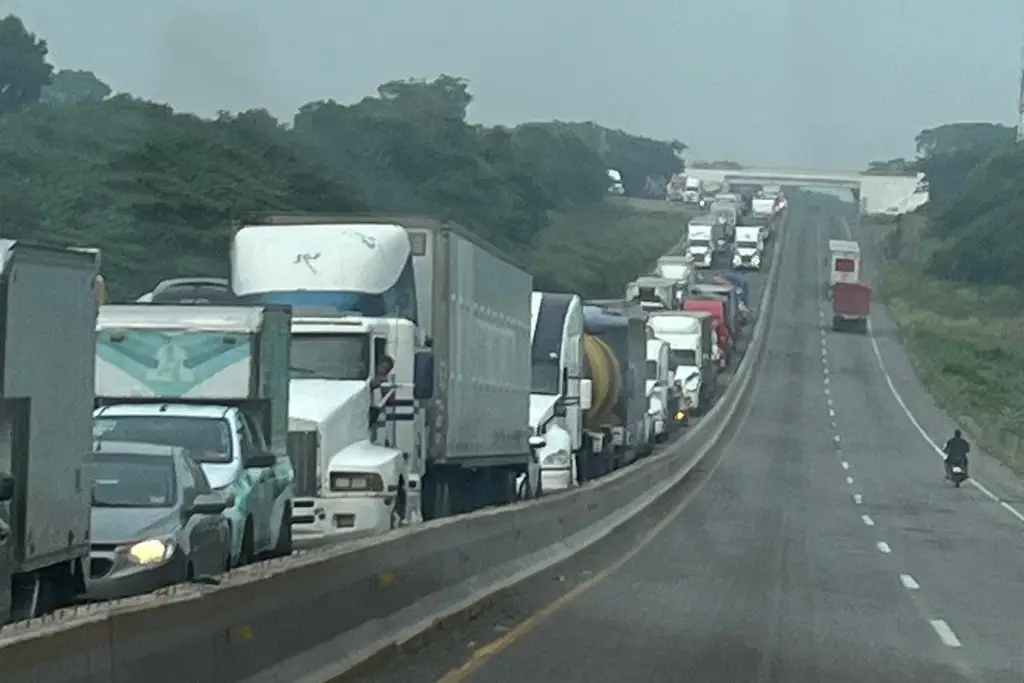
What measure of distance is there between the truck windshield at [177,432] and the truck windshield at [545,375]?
1865 centimetres

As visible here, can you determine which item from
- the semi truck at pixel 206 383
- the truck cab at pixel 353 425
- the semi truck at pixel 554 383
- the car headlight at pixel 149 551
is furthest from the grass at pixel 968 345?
the car headlight at pixel 149 551

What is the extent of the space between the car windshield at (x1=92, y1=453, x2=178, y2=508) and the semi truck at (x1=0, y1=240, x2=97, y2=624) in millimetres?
1855

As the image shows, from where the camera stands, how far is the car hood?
14.8 meters

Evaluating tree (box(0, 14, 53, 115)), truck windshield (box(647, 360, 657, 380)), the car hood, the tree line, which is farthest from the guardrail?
the tree line

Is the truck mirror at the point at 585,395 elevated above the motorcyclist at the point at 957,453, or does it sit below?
above

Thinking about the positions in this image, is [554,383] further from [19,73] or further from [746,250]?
[746,250]

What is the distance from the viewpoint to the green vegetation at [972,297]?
267 ft

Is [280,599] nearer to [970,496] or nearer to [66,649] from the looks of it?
[66,649]

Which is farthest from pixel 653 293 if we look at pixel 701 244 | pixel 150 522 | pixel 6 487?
pixel 6 487

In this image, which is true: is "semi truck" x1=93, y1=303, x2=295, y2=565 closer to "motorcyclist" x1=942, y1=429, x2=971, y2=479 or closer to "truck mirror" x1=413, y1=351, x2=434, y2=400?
Answer: "truck mirror" x1=413, y1=351, x2=434, y2=400

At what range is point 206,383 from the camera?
20.4 m

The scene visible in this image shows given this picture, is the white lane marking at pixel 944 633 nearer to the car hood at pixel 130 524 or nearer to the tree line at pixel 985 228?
the car hood at pixel 130 524

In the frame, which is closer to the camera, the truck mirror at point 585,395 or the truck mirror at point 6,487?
the truck mirror at point 6,487

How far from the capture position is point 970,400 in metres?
82.6
